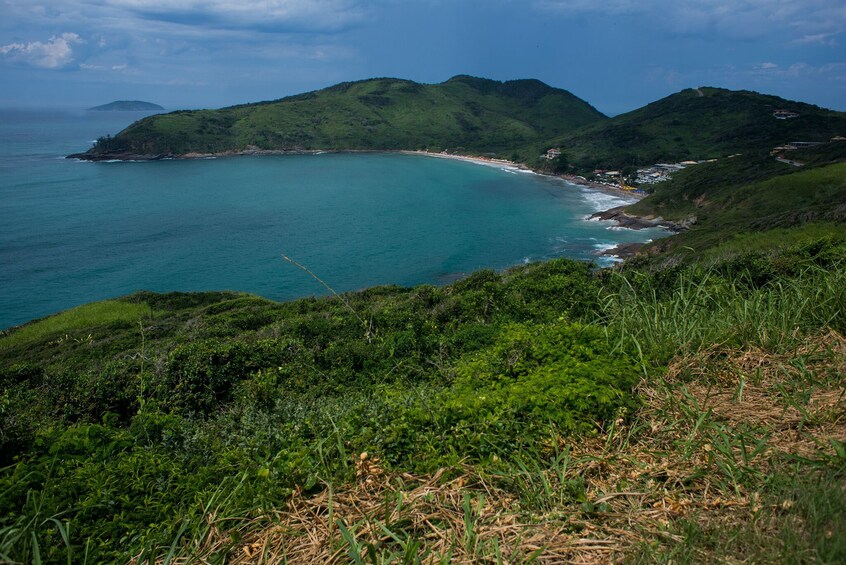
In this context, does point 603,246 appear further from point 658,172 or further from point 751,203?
point 658,172

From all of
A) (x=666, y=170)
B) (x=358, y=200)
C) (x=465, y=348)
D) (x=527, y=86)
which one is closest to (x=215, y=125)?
(x=358, y=200)

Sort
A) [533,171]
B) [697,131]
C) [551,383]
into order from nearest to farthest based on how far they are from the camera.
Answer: [551,383] → [533,171] → [697,131]

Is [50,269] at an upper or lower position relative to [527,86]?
lower

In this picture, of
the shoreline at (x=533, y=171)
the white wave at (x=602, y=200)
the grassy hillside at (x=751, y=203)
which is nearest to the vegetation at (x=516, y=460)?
the grassy hillside at (x=751, y=203)

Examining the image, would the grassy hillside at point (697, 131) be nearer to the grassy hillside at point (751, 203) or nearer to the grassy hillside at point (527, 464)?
the grassy hillside at point (751, 203)

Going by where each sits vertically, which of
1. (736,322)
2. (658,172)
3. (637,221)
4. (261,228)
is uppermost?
(658,172)

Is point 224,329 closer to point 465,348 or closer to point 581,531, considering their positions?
point 465,348

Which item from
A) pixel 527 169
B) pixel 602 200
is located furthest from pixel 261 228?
pixel 527 169
